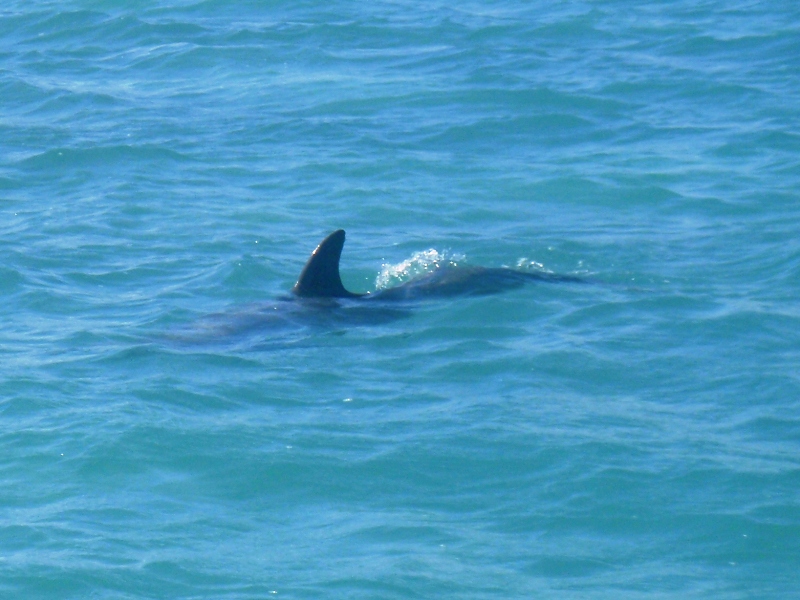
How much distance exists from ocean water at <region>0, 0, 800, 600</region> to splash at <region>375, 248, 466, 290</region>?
0.18 feet

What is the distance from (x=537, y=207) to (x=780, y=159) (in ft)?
11.2

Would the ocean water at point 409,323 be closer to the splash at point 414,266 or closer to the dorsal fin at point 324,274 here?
the splash at point 414,266

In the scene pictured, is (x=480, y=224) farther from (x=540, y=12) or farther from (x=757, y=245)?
(x=540, y=12)

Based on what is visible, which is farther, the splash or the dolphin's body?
the splash

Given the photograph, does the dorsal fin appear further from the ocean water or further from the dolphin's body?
Result: the ocean water

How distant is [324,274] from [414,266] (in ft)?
4.39

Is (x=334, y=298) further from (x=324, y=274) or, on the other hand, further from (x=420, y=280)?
(x=420, y=280)

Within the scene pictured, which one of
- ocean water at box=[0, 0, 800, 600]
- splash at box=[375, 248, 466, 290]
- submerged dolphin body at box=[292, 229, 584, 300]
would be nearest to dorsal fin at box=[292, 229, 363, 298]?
submerged dolphin body at box=[292, 229, 584, 300]

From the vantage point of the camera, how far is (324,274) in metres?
11.4

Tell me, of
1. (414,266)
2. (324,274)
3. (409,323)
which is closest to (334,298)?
(324,274)

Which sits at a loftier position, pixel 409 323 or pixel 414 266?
pixel 414 266

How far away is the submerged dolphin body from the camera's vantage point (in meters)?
11.3

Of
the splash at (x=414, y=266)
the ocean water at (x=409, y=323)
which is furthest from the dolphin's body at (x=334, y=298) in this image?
the splash at (x=414, y=266)

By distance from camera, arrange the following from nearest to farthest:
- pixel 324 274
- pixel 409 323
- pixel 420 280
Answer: pixel 409 323 → pixel 324 274 → pixel 420 280
